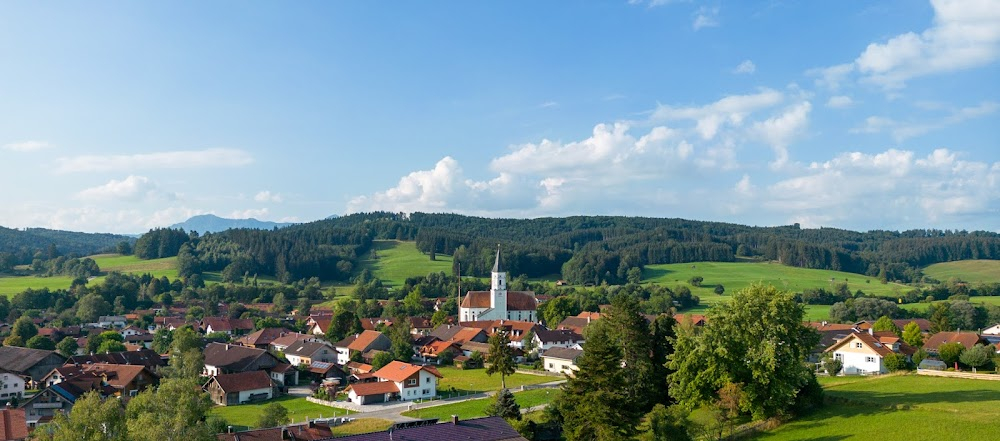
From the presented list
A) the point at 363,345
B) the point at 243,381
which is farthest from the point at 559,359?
the point at 243,381

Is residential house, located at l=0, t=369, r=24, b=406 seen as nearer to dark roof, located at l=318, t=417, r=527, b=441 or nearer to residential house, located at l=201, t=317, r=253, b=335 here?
residential house, located at l=201, t=317, r=253, b=335

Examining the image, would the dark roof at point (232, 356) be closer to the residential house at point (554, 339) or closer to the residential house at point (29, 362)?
the residential house at point (29, 362)

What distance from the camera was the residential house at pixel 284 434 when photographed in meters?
30.7

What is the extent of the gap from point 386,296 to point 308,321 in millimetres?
23496

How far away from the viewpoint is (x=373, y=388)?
50.1 metres

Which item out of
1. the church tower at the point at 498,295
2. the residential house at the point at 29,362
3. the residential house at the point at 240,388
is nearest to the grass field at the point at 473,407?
the residential house at the point at 240,388

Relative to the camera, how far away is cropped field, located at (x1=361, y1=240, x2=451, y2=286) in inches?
5876

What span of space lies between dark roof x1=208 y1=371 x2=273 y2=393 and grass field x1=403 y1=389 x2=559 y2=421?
45.2 feet

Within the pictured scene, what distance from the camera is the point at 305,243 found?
163500mm

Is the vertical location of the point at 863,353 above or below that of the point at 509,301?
below

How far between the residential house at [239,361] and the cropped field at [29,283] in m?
63.7

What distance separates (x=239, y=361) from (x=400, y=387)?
1643cm

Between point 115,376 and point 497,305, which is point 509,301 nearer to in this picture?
point 497,305

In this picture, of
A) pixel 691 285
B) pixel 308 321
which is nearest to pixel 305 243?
pixel 308 321
